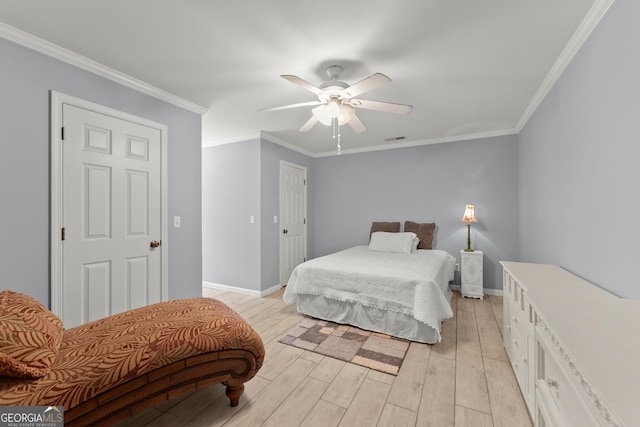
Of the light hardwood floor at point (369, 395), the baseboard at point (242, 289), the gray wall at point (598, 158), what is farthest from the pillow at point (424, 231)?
the baseboard at point (242, 289)

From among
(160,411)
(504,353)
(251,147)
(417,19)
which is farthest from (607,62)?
(251,147)

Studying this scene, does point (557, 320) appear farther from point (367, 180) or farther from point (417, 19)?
point (367, 180)

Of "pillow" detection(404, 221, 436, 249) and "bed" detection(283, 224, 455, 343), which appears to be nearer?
"bed" detection(283, 224, 455, 343)

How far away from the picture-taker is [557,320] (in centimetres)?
113

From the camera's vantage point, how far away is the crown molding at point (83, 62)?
6.03 feet

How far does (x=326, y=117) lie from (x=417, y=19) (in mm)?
941

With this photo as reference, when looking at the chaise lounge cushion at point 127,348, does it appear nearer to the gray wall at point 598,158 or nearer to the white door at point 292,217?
the gray wall at point 598,158

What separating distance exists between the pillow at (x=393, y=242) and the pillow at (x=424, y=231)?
0.55 ft

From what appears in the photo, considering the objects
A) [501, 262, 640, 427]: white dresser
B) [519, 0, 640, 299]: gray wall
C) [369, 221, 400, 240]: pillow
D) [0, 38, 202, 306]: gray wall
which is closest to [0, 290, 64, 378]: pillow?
[0, 38, 202, 306]: gray wall

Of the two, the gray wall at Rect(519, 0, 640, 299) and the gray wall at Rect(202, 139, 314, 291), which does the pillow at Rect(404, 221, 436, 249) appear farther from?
the gray wall at Rect(202, 139, 314, 291)

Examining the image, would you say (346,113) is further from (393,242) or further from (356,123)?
(393,242)

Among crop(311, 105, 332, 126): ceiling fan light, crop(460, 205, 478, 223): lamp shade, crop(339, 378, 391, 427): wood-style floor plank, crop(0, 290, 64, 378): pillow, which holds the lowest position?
crop(339, 378, 391, 427): wood-style floor plank

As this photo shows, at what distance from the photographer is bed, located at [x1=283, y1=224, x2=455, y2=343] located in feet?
8.28

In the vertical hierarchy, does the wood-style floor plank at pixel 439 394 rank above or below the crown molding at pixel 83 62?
below
